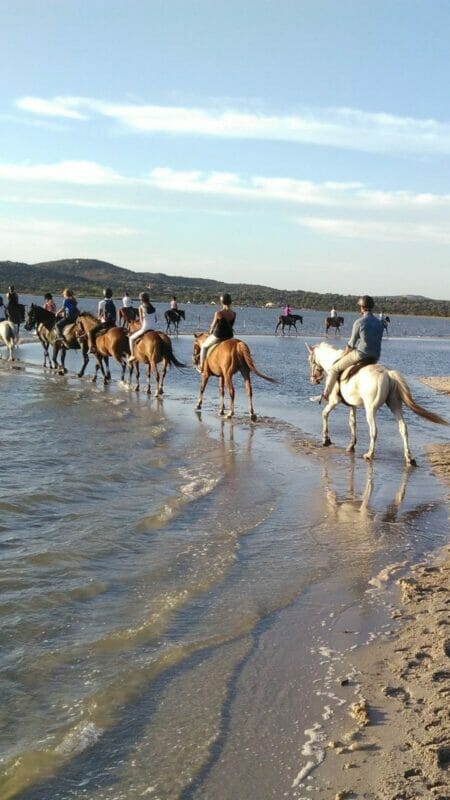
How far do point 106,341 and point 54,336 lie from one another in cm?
352

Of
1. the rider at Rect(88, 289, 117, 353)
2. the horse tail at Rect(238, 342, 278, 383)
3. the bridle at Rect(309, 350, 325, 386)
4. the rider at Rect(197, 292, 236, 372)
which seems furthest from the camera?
the rider at Rect(88, 289, 117, 353)

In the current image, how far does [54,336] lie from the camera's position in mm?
22922

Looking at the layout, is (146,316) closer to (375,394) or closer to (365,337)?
Answer: (365,337)

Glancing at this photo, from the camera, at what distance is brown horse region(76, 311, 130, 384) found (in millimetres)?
19734

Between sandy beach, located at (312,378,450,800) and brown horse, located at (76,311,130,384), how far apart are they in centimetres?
1506

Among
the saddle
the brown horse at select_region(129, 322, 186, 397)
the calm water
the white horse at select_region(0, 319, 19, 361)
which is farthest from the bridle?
the white horse at select_region(0, 319, 19, 361)

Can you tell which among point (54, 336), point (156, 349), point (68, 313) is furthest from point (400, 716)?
point (54, 336)

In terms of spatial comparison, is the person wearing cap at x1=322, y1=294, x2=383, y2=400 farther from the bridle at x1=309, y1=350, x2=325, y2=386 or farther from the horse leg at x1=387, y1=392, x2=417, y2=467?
the bridle at x1=309, y1=350, x2=325, y2=386

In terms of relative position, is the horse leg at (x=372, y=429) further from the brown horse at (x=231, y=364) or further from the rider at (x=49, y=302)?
the rider at (x=49, y=302)

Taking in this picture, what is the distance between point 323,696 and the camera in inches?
159

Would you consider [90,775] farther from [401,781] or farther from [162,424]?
[162,424]

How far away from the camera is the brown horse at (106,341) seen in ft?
64.7

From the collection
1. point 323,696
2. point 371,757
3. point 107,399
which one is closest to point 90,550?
point 323,696

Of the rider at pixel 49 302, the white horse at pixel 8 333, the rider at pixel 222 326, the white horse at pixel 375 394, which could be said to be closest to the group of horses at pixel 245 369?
the white horse at pixel 375 394
